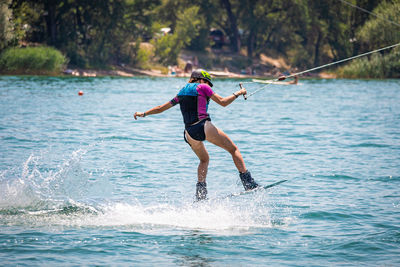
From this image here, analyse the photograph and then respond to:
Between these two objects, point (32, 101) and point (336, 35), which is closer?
point (32, 101)

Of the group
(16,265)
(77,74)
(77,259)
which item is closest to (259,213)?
(77,259)

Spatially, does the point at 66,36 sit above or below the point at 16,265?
above

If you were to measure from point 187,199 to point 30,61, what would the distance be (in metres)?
45.4

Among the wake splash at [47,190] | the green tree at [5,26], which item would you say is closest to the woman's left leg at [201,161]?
the wake splash at [47,190]

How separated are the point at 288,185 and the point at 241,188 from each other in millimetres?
1060

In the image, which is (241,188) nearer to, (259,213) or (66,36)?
(259,213)

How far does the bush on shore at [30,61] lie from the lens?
5236 centimetres

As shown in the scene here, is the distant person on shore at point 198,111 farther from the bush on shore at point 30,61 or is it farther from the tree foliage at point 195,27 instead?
the bush on shore at point 30,61

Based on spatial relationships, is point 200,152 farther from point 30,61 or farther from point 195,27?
point 195,27

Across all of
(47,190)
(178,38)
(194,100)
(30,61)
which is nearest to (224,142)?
(194,100)

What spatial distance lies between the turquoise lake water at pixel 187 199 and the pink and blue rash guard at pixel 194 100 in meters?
1.51

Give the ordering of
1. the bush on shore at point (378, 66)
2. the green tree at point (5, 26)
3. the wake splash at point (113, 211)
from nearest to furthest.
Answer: the wake splash at point (113, 211)
the green tree at point (5, 26)
the bush on shore at point (378, 66)

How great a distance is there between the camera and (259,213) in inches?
404

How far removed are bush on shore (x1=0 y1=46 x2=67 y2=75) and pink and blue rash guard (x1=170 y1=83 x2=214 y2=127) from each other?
149 ft
